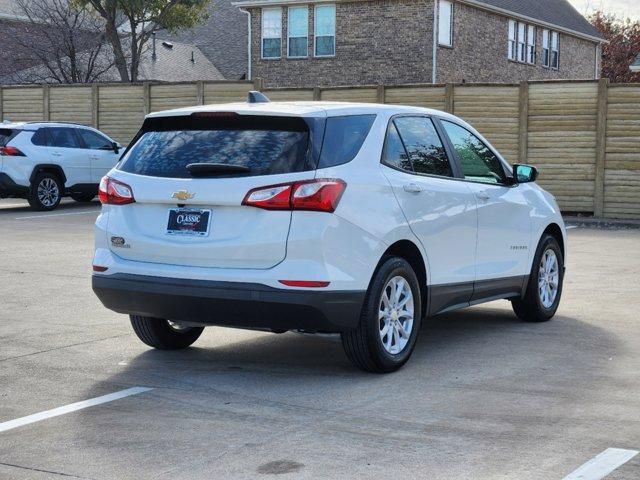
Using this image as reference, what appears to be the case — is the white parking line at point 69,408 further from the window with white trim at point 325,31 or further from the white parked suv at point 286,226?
the window with white trim at point 325,31

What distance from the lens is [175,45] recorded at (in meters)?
51.2

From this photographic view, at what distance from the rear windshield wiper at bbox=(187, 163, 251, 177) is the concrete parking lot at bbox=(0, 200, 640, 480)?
1.32 meters

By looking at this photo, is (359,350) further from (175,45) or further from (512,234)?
(175,45)

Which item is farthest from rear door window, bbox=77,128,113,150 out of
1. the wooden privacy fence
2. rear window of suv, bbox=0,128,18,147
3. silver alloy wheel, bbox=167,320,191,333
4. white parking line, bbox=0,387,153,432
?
white parking line, bbox=0,387,153,432

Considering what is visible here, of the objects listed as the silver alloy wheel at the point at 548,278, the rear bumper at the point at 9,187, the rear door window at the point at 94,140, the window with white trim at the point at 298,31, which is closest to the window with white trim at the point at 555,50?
the window with white trim at the point at 298,31

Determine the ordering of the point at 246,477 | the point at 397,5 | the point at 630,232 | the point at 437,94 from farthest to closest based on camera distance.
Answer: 1. the point at 397,5
2. the point at 437,94
3. the point at 630,232
4. the point at 246,477

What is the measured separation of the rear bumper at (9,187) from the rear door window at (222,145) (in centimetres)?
1488

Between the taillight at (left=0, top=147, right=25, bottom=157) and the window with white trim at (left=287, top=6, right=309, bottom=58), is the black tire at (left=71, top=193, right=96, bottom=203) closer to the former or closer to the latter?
the taillight at (left=0, top=147, right=25, bottom=157)

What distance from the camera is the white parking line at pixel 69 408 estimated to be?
20.3ft

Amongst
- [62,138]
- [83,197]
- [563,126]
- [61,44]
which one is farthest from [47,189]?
[61,44]

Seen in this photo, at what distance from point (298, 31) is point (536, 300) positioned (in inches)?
1236

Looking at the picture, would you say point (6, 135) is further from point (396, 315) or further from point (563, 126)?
point (396, 315)

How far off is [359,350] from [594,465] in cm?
222

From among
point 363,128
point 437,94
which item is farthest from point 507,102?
point 363,128
